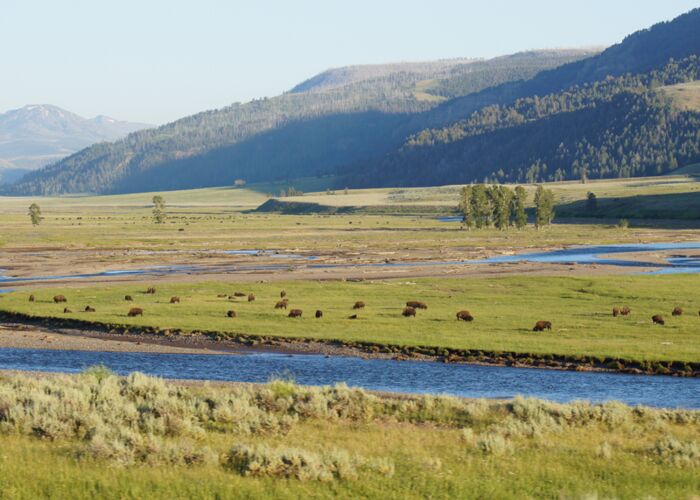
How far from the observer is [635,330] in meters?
51.6

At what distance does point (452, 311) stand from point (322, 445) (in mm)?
38067

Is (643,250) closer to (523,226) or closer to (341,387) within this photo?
(523,226)

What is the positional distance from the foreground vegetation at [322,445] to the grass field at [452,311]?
1875 cm

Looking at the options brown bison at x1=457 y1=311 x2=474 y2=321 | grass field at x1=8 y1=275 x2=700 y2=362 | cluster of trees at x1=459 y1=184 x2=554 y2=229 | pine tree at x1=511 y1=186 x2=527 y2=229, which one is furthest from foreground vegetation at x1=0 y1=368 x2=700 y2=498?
pine tree at x1=511 y1=186 x2=527 y2=229

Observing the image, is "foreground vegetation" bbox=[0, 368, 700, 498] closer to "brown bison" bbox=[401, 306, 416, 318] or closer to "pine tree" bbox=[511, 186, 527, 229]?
"brown bison" bbox=[401, 306, 416, 318]

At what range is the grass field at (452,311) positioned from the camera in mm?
48625

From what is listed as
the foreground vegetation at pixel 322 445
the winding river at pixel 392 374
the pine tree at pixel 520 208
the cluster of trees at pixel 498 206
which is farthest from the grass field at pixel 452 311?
the pine tree at pixel 520 208

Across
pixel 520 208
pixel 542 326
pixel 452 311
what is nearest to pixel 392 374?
pixel 542 326

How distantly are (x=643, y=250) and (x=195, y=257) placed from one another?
188 feet

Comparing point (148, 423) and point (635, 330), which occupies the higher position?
point (148, 423)

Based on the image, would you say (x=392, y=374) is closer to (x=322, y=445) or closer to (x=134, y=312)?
(x=322, y=445)

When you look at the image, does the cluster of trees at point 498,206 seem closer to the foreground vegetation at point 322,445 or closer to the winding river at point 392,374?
the winding river at point 392,374

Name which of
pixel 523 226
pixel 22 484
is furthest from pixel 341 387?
pixel 523 226

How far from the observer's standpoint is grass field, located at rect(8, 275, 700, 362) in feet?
160
